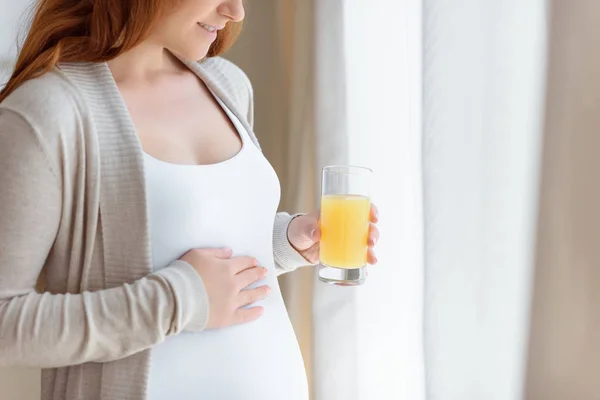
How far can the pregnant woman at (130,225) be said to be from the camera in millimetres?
961

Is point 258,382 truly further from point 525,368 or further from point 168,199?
point 525,368

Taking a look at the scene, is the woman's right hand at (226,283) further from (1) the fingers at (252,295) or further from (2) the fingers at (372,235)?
(2) the fingers at (372,235)

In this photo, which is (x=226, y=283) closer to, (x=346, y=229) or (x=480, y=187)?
(x=346, y=229)

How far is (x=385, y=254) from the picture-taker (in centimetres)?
137

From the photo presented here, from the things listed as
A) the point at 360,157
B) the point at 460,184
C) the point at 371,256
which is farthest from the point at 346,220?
the point at 360,157

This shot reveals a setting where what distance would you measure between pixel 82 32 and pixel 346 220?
0.50m

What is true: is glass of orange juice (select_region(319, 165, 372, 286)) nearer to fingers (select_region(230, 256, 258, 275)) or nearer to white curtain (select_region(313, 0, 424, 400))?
fingers (select_region(230, 256, 258, 275))

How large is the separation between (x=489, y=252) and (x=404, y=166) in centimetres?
26

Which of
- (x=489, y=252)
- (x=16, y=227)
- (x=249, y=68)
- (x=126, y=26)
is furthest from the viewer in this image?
(x=249, y=68)

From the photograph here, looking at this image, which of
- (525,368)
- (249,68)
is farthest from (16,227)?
(249,68)

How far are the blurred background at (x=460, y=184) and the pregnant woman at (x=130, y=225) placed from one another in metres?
0.19

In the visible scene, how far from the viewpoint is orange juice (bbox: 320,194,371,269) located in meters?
1.12

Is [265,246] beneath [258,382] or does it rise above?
above

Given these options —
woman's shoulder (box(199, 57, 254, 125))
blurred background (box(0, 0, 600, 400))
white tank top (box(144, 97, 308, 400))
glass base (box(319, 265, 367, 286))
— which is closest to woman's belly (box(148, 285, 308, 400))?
white tank top (box(144, 97, 308, 400))
